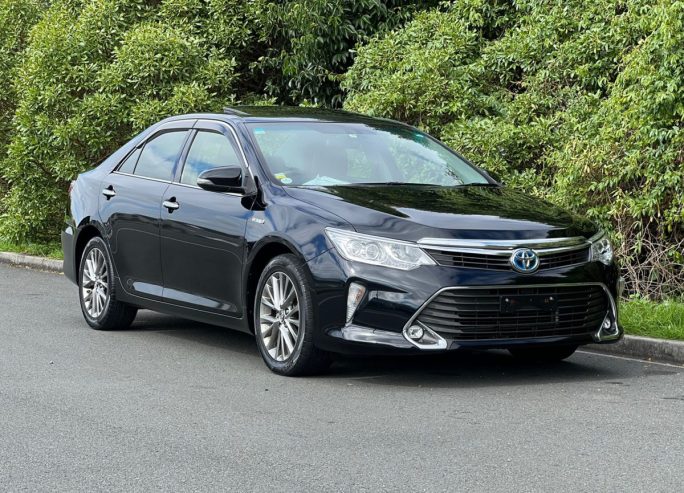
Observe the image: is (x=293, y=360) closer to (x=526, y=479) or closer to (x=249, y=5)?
(x=526, y=479)

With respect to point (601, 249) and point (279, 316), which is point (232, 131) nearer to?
point (279, 316)

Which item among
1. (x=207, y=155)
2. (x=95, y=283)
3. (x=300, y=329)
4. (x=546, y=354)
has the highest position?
(x=207, y=155)

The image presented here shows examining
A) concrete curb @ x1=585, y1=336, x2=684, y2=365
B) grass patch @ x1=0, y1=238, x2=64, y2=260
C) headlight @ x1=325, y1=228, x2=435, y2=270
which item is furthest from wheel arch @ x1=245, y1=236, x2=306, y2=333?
grass patch @ x1=0, y1=238, x2=64, y2=260

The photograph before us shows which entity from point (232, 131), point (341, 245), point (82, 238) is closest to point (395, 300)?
point (341, 245)

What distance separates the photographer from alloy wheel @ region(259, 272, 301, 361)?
8.21 m

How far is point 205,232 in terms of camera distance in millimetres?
8969

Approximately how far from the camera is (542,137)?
13602 mm

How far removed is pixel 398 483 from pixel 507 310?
2.33 m

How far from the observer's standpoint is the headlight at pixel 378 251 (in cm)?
769

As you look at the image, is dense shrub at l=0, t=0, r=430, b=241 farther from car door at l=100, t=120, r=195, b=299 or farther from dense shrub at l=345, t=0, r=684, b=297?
car door at l=100, t=120, r=195, b=299

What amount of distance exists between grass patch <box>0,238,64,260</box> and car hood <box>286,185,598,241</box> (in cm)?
859

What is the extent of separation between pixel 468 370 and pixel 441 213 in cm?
126

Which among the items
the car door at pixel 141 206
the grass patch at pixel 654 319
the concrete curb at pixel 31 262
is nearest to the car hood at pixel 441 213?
the grass patch at pixel 654 319

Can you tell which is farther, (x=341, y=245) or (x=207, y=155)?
(x=207, y=155)
